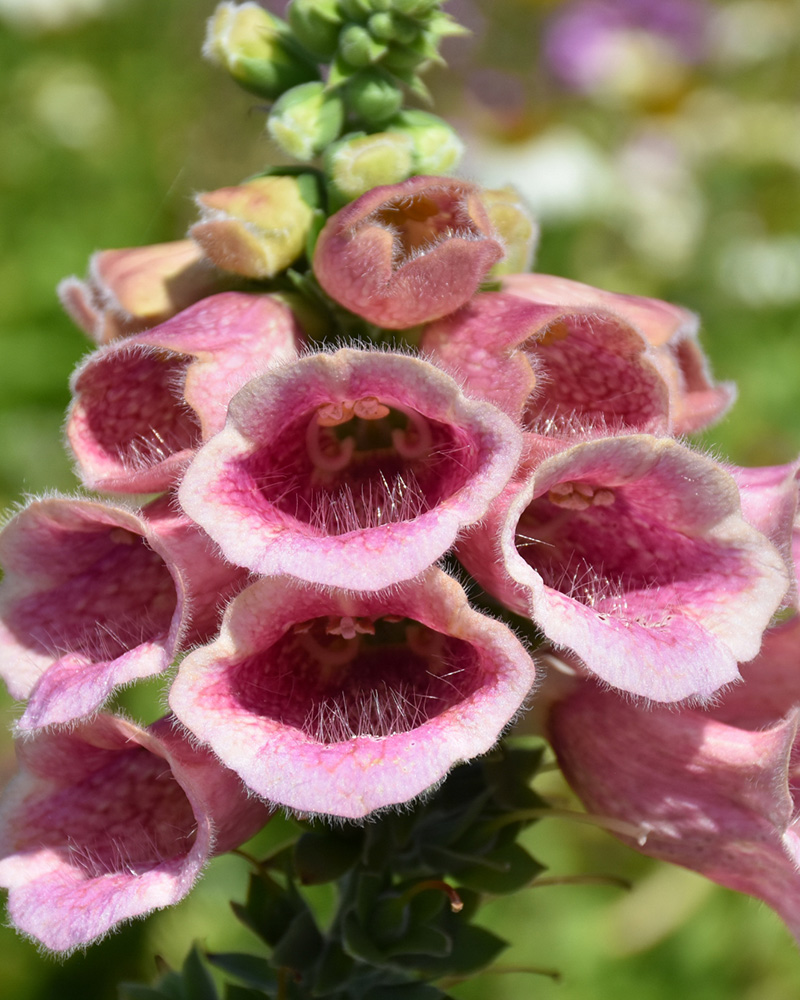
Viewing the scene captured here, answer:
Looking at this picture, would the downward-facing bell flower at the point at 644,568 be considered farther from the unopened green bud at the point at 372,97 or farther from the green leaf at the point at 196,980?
the green leaf at the point at 196,980

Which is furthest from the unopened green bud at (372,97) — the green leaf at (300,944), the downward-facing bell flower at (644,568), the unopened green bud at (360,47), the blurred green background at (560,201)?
the blurred green background at (560,201)

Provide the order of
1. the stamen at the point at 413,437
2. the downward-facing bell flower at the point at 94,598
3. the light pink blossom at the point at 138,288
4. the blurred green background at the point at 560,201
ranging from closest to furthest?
the downward-facing bell flower at the point at 94,598 < the stamen at the point at 413,437 < the light pink blossom at the point at 138,288 < the blurred green background at the point at 560,201

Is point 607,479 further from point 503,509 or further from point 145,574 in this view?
point 145,574

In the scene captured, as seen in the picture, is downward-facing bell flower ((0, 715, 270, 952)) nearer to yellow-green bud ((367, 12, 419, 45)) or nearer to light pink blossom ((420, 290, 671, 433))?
light pink blossom ((420, 290, 671, 433))

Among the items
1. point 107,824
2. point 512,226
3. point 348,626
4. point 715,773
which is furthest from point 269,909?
point 512,226

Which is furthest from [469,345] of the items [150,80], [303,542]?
[150,80]

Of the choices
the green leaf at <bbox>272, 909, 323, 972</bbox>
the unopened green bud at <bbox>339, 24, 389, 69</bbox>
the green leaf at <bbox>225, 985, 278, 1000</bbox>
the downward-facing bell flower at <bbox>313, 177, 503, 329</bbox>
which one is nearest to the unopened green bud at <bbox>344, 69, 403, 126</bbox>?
the unopened green bud at <bbox>339, 24, 389, 69</bbox>
